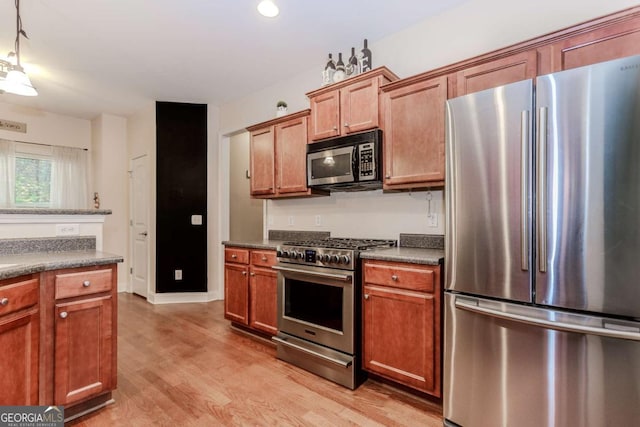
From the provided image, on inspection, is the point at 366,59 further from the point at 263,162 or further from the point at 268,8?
the point at 263,162

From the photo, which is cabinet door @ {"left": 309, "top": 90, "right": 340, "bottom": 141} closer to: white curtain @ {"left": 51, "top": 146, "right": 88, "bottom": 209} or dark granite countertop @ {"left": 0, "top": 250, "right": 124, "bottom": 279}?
dark granite countertop @ {"left": 0, "top": 250, "right": 124, "bottom": 279}

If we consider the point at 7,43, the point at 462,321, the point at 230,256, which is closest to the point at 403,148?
the point at 462,321

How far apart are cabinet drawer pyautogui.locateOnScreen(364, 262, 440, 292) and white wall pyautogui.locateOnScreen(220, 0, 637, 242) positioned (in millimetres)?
642

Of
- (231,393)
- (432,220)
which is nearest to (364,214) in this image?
(432,220)

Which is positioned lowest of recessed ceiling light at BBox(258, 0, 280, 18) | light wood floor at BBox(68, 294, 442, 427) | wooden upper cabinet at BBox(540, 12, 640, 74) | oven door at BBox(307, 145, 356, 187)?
light wood floor at BBox(68, 294, 442, 427)

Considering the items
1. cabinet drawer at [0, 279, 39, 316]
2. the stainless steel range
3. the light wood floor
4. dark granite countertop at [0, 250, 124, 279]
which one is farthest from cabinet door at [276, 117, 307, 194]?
cabinet drawer at [0, 279, 39, 316]

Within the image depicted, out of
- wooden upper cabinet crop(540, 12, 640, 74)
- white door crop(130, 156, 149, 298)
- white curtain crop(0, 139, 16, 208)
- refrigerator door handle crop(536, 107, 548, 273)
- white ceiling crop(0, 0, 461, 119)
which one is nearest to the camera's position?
refrigerator door handle crop(536, 107, 548, 273)

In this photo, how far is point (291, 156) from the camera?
10.2ft

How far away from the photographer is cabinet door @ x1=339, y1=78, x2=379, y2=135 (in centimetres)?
247

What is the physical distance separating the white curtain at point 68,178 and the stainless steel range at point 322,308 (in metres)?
4.22

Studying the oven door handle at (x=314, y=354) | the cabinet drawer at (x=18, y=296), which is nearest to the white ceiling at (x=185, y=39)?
the cabinet drawer at (x=18, y=296)

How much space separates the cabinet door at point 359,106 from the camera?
2475mm

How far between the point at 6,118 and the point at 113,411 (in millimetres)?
4800

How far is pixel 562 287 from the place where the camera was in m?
1.38
